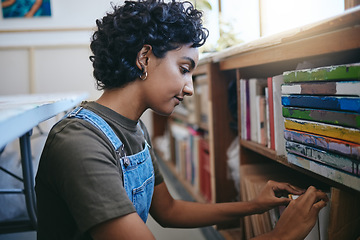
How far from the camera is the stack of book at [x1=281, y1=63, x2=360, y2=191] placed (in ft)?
2.31

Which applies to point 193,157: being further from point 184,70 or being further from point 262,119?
point 184,70

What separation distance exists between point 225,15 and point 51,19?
6.71 feet

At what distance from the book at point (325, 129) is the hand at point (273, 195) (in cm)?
16

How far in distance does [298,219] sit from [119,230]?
0.39 metres

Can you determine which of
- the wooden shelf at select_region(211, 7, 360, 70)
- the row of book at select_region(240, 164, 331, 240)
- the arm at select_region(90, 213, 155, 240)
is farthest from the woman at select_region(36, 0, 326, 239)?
the wooden shelf at select_region(211, 7, 360, 70)

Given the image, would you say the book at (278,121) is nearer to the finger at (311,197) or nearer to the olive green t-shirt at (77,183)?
the finger at (311,197)

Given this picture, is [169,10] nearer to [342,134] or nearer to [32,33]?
[342,134]

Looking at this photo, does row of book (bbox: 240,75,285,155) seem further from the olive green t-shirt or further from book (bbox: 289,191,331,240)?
the olive green t-shirt

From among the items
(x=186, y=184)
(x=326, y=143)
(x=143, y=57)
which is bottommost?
(x=186, y=184)

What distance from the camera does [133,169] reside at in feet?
2.90

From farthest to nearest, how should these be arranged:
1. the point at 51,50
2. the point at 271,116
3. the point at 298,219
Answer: the point at 51,50
the point at 271,116
the point at 298,219

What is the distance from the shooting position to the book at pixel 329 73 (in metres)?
0.70

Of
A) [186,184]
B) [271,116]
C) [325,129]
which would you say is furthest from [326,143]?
[186,184]

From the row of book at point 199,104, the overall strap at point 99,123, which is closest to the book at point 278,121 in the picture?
the overall strap at point 99,123
